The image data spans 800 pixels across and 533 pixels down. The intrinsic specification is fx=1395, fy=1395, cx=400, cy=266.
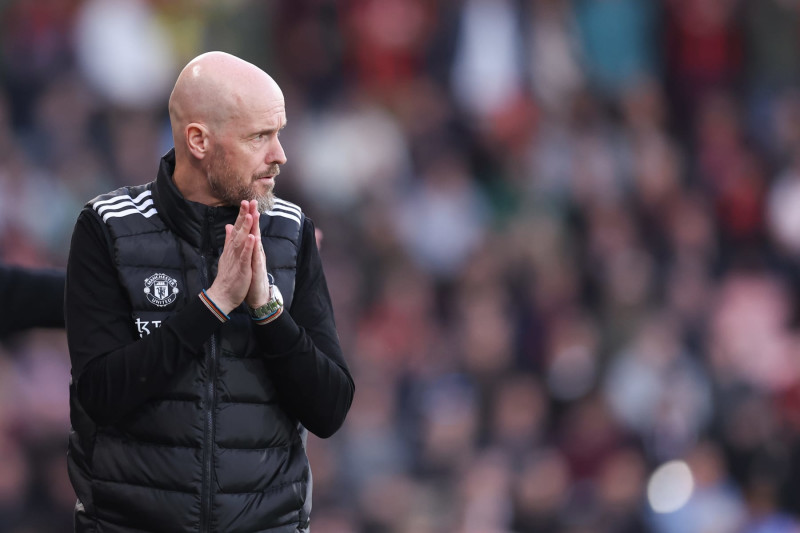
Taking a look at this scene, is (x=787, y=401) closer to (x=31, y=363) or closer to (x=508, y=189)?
(x=508, y=189)

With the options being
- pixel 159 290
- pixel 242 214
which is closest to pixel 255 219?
pixel 242 214

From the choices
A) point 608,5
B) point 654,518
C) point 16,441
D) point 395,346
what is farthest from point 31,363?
point 608,5

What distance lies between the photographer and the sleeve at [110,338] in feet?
9.74

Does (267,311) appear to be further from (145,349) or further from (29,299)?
(29,299)

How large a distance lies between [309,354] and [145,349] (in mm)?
361

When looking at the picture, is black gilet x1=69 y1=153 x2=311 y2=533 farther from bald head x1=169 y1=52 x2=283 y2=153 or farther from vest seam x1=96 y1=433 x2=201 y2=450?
bald head x1=169 y1=52 x2=283 y2=153

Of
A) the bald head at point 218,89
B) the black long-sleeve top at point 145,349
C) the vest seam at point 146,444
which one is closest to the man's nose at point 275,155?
the bald head at point 218,89

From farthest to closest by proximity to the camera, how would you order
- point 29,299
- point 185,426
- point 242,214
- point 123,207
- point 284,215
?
point 29,299
point 284,215
point 123,207
point 185,426
point 242,214

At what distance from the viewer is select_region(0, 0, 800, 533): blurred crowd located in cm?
796

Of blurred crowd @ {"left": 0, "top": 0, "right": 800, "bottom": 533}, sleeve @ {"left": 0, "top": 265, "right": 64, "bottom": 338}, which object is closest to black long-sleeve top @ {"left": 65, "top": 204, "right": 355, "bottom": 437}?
sleeve @ {"left": 0, "top": 265, "right": 64, "bottom": 338}

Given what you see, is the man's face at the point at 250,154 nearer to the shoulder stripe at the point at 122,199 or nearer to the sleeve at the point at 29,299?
the shoulder stripe at the point at 122,199

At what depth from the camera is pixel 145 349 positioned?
2.97 metres

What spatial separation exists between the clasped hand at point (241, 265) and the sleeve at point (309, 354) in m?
0.10

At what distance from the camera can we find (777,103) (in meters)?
10.7
